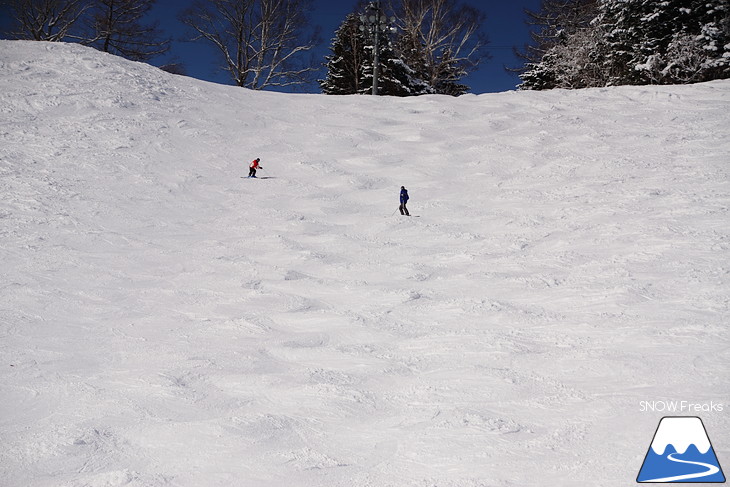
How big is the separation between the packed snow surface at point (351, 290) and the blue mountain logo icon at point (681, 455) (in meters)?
0.09

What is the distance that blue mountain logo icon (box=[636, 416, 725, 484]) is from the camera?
3.66 meters

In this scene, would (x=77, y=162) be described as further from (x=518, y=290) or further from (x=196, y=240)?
(x=518, y=290)

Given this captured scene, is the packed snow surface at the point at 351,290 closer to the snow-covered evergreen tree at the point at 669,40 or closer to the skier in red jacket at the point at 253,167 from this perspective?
the skier in red jacket at the point at 253,167

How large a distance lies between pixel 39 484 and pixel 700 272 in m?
7.51

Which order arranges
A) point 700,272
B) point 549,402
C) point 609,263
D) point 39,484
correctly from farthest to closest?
1. point 609,263
2. point 700,272
3. point 549,402
4. point 39,484

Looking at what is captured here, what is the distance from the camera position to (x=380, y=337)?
6359 millimetres

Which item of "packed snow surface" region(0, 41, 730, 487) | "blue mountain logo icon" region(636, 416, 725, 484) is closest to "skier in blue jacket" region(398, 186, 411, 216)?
"packed snow surface" region(0, 41, 730, 487)

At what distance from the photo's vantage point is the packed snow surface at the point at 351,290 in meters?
4.35

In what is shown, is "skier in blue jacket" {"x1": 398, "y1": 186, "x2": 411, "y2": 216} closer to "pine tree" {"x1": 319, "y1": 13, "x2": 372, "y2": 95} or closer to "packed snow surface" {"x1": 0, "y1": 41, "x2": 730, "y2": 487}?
"packed snow surface" {"x1": 0, "y1": 41, "x2": 730, "y2": 487}

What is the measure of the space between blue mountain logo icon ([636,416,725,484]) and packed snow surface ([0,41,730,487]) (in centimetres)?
9

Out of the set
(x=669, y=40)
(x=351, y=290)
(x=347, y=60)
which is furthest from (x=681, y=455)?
(x=347, y=60)

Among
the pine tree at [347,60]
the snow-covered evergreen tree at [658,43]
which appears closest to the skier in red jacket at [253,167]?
the snow-covered evergreen tree at [658,43]

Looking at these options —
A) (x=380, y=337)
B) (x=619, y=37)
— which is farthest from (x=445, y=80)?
(x=380, y=337)

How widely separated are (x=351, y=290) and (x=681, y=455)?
4.59 metres
